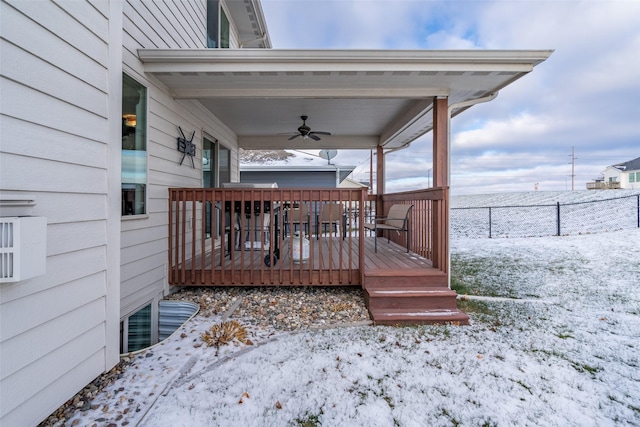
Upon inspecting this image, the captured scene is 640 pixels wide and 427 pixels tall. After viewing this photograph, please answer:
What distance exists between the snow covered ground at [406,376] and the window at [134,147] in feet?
4.41

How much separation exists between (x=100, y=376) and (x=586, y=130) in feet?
98.6

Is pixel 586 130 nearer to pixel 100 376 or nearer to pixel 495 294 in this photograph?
pixel 495 294

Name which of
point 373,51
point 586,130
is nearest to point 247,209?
point 373,51

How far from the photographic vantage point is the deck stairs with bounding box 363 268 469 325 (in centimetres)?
302

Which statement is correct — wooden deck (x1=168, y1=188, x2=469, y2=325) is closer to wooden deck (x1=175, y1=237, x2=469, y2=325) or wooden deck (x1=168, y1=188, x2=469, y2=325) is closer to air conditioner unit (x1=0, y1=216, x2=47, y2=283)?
wooden deck (x1=175, y1=237, x2=469, y2=325)

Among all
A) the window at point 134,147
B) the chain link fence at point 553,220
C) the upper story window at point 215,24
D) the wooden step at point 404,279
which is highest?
the upper story window at point 215,24

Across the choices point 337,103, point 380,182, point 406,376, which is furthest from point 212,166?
point 406,376

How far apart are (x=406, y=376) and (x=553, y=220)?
12.5 meters

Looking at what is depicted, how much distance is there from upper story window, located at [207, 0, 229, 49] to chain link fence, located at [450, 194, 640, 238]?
867cm

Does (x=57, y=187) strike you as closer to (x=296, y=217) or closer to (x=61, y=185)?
(x=61, y=185)

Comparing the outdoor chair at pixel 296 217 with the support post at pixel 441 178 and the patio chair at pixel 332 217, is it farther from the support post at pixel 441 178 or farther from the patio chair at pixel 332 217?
the support post at pixel 441 178

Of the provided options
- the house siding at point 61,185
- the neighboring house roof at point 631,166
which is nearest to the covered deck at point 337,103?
the house siding at point 61,185

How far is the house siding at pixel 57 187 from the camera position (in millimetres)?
1438

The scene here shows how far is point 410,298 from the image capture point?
10.5ft
